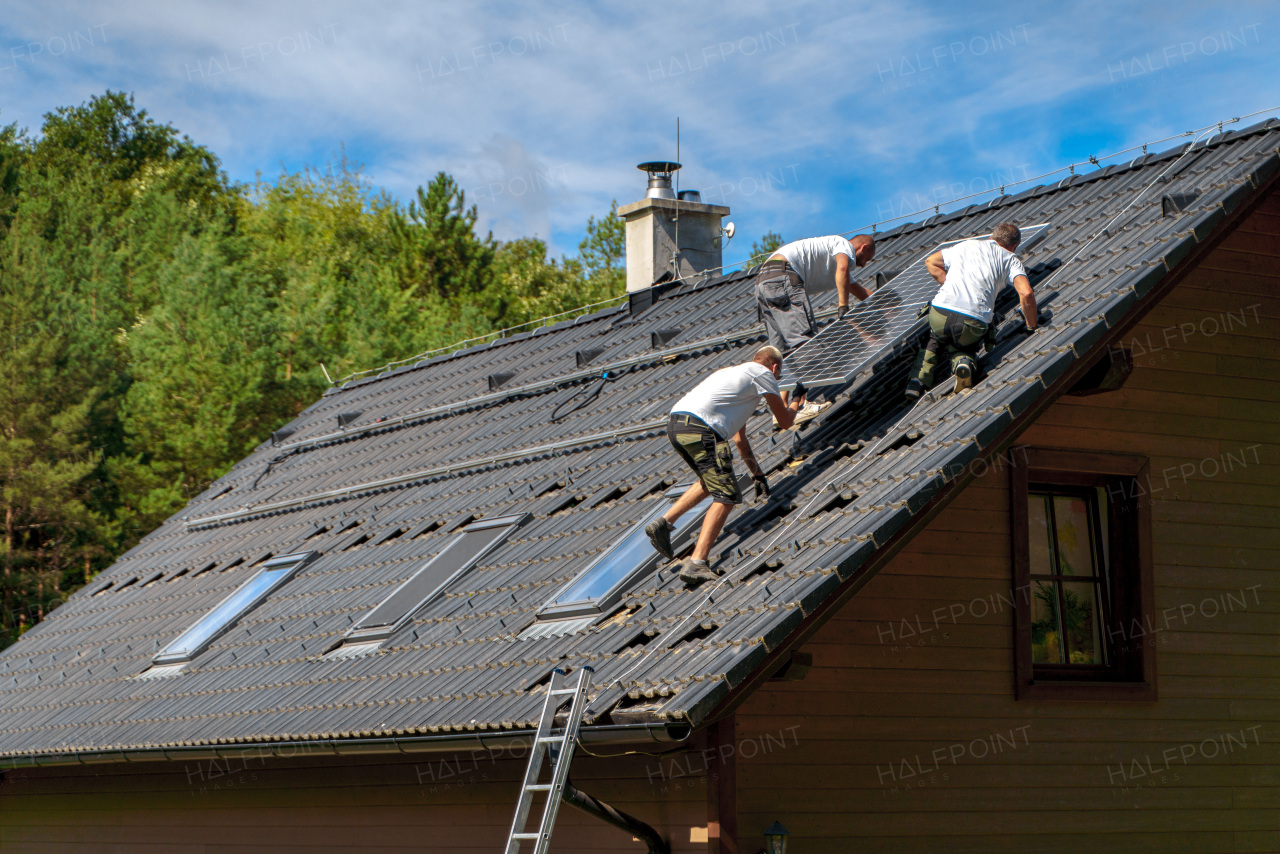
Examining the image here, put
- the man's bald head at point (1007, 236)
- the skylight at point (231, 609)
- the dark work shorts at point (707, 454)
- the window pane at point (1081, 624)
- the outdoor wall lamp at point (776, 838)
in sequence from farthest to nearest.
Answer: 1. the skylight at point (231, 609)
2. the window pane at point (1081, 624)
3. the man's bald head at point (1007, 236)
4. the dark work shorts at point (707, 454)
5. the outdoor wall lamp at point (776, 838)

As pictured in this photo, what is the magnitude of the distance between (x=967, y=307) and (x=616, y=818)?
3.93 m

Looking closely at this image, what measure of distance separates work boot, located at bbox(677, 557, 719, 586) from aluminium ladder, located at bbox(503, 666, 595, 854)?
0.91 m

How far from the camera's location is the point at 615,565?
32.6 ft

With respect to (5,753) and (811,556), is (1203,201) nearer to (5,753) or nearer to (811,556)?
(811,556)

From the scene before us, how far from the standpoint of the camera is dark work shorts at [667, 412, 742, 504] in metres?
8.46

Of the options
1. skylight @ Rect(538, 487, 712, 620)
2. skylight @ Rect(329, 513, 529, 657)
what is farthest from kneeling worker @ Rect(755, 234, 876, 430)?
skylight @ Rect(329, 513, 529, 657)

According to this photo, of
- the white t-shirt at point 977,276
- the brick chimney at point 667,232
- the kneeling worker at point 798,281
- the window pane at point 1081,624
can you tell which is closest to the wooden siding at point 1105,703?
the window pane at point 1081,624

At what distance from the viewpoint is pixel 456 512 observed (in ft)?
43.7

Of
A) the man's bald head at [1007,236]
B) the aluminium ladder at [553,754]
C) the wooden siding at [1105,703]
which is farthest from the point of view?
the man's bald head at [1007,236]

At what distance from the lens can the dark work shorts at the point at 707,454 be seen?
8.46m

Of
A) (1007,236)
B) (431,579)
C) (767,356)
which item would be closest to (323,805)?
(431,579)

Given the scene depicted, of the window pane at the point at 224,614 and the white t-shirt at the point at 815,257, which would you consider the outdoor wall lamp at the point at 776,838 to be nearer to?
the white t-shirt at the point at 815,257

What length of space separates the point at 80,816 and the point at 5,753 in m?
1.44

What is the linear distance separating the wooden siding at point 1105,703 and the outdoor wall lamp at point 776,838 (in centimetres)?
14
